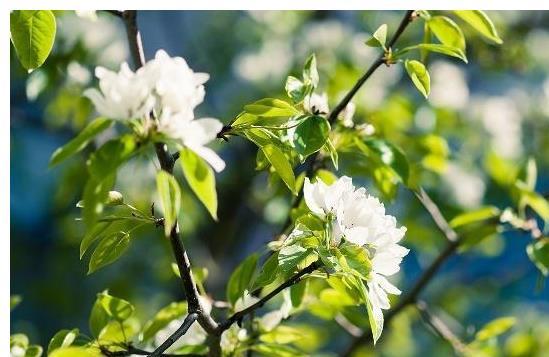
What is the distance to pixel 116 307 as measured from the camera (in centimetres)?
94

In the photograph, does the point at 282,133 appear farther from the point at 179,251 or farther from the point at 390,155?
the point at 390,155

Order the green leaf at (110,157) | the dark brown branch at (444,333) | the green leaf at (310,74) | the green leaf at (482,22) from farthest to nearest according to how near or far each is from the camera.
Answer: the dark brown branch at (444,333), the green leaf at (482,22), the green leaf at (310,74), the green leaf at (110,157)

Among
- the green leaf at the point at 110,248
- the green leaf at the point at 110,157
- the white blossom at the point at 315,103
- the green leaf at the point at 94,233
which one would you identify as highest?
the green leaf at the point at 110,157

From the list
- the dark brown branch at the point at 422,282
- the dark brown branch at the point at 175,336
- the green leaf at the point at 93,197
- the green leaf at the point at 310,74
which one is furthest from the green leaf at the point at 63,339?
the dark brown branch at the point at 422,282

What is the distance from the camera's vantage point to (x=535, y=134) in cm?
271

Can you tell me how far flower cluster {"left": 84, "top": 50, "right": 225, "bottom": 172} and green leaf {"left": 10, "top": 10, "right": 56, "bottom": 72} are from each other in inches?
9.4

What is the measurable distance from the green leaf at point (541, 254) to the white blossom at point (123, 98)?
677 mm

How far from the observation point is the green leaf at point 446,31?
99cm

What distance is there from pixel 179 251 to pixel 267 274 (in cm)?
9

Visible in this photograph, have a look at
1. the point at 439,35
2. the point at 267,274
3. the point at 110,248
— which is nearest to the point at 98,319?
the point at 110,248

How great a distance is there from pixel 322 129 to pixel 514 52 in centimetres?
189

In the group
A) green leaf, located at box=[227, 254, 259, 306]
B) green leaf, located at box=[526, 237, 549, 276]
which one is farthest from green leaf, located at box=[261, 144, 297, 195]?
green leaf, located at box=[526, 237, 549, 276]

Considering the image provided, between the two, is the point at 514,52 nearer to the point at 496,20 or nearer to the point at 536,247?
the point at 496,20

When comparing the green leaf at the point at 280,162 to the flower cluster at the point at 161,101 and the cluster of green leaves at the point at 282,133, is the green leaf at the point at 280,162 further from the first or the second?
the flower cluster at the point at 161,101
